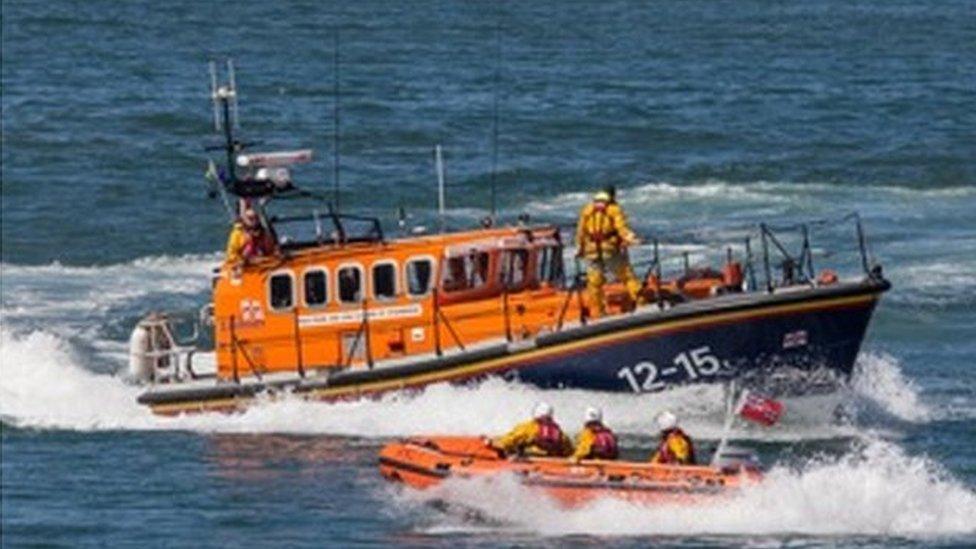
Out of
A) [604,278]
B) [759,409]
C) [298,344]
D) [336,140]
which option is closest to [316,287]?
[298,344]

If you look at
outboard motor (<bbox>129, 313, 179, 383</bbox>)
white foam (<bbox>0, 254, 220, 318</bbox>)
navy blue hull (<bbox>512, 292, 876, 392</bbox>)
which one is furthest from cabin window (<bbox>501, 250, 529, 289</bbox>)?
white foam (<bbox>0, 254, 220, 318</bbox>)

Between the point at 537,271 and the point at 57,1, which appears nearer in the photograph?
the point at 537,271

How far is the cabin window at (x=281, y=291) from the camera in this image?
42.4m

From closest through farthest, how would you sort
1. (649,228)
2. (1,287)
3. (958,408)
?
(958,408)
(1,287)
(649,228)

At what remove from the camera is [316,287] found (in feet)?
139

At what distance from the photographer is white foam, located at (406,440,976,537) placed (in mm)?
35531

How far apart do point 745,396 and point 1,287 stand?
18540mm

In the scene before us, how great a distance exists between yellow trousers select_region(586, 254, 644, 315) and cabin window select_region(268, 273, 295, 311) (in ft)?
11.7

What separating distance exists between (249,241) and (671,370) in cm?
528

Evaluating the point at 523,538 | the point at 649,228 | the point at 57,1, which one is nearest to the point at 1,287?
the point at 649,228

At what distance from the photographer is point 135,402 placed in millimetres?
43625

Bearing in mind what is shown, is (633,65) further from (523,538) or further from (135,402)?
(523,538)

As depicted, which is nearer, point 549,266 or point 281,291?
point 549,266

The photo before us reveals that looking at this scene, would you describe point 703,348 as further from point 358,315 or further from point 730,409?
point 358,315
